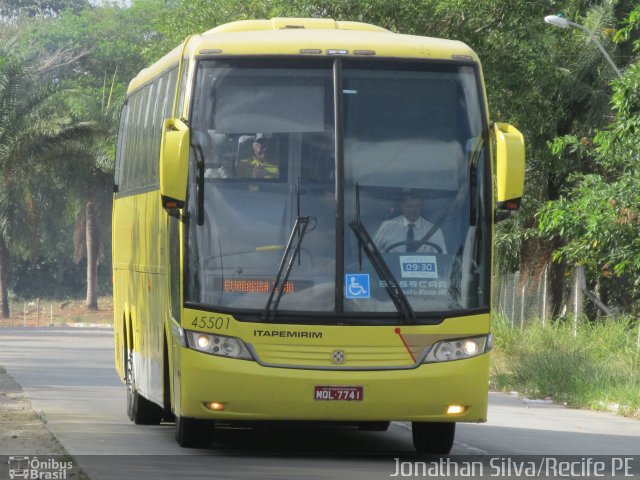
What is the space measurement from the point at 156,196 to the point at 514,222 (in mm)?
19976

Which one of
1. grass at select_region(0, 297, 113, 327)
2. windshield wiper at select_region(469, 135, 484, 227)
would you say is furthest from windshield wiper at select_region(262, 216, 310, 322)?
grass at select_region(0, 297, 113, 327)

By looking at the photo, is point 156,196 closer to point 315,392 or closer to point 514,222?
point 315,392

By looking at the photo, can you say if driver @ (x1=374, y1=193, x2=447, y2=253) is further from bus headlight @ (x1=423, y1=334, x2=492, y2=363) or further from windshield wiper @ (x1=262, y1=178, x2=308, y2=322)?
bus headlight @ (x1=423, y1=334, x2=492, y2=363)

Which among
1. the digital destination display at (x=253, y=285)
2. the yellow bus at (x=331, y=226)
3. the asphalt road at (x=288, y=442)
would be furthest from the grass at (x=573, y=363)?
the digital destination display at (x=253, y=285)

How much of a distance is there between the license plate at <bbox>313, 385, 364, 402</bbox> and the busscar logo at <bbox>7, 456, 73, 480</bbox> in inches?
79.1

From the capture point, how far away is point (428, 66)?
13.1 m

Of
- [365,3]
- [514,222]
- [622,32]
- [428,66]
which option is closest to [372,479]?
[428,66]

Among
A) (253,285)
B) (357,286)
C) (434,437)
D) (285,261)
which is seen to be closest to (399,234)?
(357,286)

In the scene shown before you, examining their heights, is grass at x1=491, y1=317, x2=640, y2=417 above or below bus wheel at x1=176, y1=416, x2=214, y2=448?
below

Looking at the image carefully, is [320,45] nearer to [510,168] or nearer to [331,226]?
[331,226]

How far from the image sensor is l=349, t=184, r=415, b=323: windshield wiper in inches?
492

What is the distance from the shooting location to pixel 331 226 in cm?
1262

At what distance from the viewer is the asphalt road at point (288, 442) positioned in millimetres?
12195

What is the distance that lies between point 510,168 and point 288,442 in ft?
12.9
